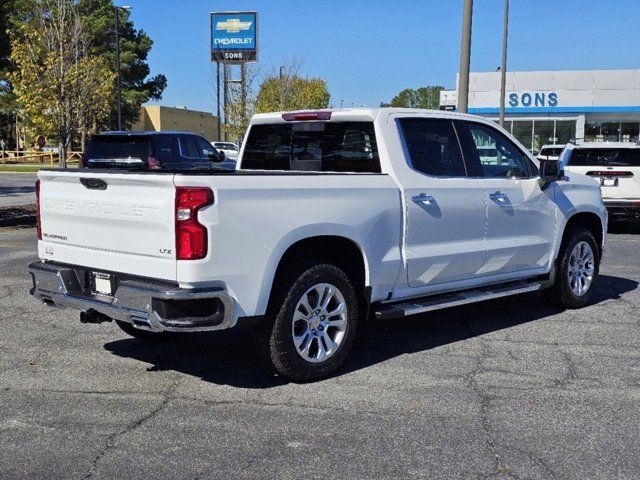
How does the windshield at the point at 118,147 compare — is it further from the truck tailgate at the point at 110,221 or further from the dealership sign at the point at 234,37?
the dealership sign at the point at 234,37

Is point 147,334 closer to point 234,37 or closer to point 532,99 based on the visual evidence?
point 234,37

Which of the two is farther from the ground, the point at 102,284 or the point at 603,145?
the point at 603,145

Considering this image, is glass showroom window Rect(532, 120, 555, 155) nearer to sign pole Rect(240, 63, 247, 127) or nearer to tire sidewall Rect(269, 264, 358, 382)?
sign pole Rect(240, 63, 247, 127)

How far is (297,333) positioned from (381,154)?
161 centimetres

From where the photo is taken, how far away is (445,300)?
20.9 ft

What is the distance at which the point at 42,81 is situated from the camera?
1881 centimetres

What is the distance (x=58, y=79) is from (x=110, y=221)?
48.2 feet

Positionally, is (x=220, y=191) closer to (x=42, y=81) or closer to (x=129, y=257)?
(x=129, y=257)

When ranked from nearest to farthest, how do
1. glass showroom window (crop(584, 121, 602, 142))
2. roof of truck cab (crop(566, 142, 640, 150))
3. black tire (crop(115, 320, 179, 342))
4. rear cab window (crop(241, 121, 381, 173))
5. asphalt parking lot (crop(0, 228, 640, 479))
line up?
asphalt parking lot (crop(0, 228, 640, 479)) < rear cab window (crop(241, 121, 381, 173)) < black tire (crop(115, 320, 179, 342)) < roof of truck cab (crop(566, 142, 640, 150)) < glass showroom window (crop(584, 121, 602, 142))

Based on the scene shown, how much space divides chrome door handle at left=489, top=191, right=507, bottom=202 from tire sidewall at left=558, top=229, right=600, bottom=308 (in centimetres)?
134

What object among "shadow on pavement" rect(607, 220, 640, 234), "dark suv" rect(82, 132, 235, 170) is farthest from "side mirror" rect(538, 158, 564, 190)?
"dark suv" rect(82, 132, 235, 170)

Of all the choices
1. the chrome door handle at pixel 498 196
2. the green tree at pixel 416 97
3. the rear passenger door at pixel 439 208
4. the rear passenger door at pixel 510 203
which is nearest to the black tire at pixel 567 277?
the rear passenger door at pixel 510 203

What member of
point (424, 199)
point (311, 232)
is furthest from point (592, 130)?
point (311, 232)

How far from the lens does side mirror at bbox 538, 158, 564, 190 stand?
7277mm
